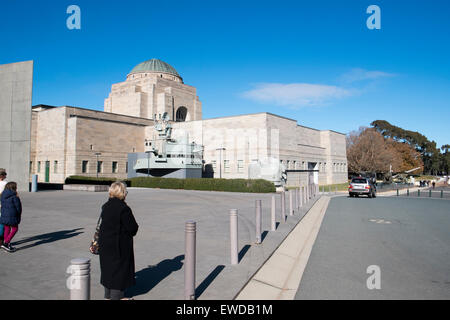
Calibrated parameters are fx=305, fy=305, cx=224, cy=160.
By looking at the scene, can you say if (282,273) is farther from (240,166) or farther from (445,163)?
(445,163)

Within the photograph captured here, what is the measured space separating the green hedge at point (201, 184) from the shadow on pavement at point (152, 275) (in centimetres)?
2187

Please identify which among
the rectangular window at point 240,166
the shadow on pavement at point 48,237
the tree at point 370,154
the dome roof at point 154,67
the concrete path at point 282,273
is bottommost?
the concrete path at point 282,273

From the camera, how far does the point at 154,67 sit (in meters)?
63.7

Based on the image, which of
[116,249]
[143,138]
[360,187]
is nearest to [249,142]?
[143,138]

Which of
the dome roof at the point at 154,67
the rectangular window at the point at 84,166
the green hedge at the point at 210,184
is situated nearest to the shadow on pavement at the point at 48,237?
the green hedge at the point at 210,184

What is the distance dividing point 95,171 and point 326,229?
143ft

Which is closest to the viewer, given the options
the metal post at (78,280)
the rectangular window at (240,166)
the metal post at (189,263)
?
the metal post at (78,280)

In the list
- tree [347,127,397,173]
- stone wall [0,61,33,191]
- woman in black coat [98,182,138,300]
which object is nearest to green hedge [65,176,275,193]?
stone wall [0,61,33,191]

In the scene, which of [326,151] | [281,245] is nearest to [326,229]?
[281,245]

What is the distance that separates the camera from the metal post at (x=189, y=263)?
4.03m

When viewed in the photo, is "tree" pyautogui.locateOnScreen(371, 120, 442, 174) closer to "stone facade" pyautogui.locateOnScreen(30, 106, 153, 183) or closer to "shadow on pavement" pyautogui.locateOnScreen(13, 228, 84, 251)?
"stone facade" pyautogui.locateOnScreen(30, 106, 153, 183)

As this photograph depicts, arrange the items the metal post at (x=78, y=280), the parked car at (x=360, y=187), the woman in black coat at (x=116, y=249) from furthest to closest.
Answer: the parked car at (x=360, y=187) < the woman in black coat at (x=116, y=249) < the metal post at (x=78, y=280)

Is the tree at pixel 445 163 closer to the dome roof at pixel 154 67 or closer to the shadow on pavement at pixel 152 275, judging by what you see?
the dome roof at pixel 154 67
